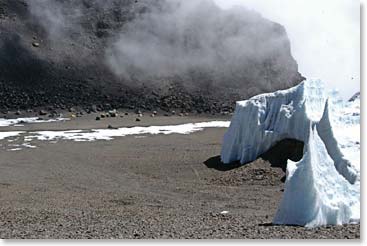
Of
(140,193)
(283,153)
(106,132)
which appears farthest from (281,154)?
(106,132)

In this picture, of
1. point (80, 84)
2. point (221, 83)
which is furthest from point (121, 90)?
point (221, 83)

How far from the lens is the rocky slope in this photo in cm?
4144

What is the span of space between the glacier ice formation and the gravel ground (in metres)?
0.44

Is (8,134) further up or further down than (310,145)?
further down

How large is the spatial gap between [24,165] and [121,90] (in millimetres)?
22835

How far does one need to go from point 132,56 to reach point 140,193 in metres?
31.6

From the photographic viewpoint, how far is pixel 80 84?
4191cm

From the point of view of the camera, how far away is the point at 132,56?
45688mm

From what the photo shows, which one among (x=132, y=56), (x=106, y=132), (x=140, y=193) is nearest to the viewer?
(x=140, y=193)

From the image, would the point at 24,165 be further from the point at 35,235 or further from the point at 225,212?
the point at 35,235

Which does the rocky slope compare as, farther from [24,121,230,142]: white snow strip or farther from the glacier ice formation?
the glacier ice formation

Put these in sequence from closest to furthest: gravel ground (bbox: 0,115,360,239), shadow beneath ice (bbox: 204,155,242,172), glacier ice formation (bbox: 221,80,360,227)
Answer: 1. gravel ground (bbox: 0,115,360,239)
2. glacier ice formation (bbox: 221,80,360,227)
3. shadow beneath ice (bbox: 204,155,242,172)

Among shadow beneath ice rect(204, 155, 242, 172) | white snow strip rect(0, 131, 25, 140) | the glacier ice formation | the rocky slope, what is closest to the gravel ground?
shadow beneath ice rect(204, 155, 242, 172)

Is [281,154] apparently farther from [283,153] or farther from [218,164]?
[218,164]
